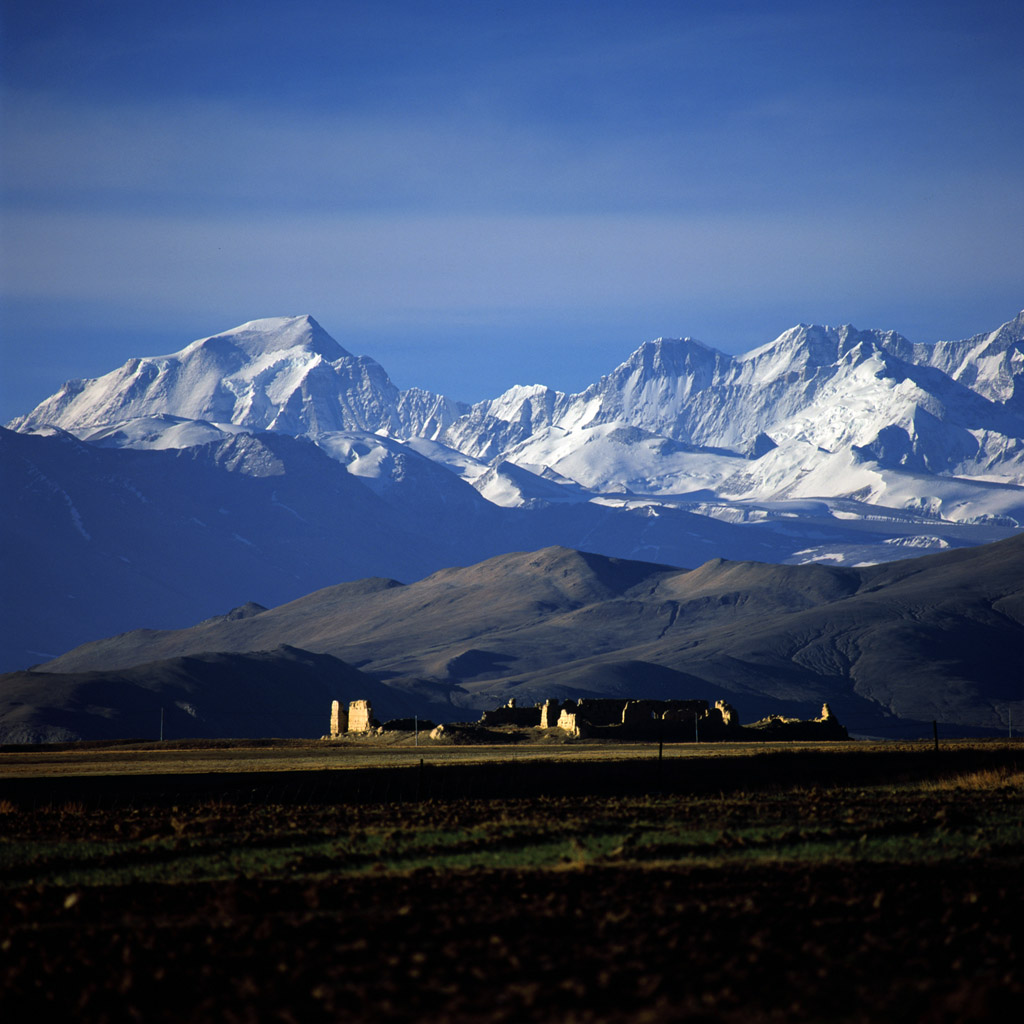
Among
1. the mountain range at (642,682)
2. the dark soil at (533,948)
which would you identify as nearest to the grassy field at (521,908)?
the dark soil at (533,948)

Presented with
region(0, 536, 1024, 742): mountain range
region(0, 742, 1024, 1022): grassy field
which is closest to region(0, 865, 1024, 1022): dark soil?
region(0, 742, 1024, 1022): grassy field

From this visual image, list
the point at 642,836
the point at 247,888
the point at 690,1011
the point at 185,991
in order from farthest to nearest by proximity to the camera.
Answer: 1. the point at 642,836
2. the point at 247,888
3. the point at 185,991
4. the point at 690,1011

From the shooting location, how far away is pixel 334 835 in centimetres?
2636

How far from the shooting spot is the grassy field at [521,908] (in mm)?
13836

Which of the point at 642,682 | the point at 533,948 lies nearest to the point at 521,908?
the point at 533,948

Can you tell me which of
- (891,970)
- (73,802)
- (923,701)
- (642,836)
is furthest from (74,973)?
(923,701)

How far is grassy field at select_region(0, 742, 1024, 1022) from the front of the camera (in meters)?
13.8

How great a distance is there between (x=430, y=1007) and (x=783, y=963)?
4.09 meters

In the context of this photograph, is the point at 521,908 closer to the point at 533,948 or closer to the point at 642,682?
the point at 533,948

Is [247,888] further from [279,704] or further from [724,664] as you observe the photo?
[724,664]

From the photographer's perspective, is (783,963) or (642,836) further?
(642,836)

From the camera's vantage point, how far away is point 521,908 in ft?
59.6

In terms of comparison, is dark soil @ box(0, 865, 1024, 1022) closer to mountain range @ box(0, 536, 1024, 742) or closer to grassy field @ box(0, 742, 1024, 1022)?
grassy field @ box(0, 742, 1024, 1022)

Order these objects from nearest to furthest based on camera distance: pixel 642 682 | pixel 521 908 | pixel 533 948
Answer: pixel 533 948
pixel 521 908
pixel 642 682
